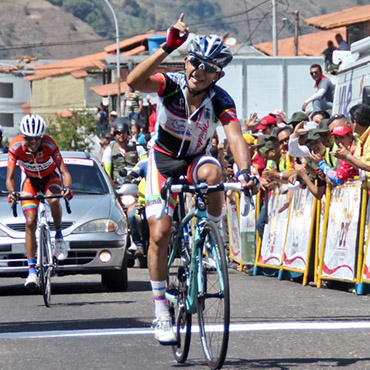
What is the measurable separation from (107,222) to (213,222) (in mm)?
6112

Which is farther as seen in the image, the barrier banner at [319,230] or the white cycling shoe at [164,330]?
the barrier banner at [319,230]

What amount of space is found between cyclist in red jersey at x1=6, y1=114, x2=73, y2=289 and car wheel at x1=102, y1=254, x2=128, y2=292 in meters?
0.89

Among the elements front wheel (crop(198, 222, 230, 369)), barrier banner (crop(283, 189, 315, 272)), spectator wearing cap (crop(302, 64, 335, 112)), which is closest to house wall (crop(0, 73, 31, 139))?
spectator wearing cap (crop(302, 64, 335, 112))

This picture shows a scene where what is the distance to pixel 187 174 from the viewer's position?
729 cm

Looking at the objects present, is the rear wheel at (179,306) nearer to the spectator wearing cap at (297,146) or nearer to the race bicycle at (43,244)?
the race bicycle at (43,244)

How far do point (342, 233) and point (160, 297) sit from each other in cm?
521

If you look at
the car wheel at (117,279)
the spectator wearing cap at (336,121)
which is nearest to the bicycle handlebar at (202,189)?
the car wheel at (117,279)

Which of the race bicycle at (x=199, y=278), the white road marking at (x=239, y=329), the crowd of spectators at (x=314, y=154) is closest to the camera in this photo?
the race bicycle at (x=199, y=278)

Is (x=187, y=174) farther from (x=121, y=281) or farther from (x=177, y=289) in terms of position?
(x=121, y=281)

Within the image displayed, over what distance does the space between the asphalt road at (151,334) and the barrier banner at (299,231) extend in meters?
0.58

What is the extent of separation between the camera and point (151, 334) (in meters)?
8.50

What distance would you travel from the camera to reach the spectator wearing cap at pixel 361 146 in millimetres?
10859

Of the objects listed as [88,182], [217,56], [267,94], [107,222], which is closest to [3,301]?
[107,222]

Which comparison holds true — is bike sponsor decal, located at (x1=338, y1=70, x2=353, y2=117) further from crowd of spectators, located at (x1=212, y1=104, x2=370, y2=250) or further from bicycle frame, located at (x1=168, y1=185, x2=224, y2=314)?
bicycle frame, located at (x1=168, y1=185, x2=224, y2=314)
